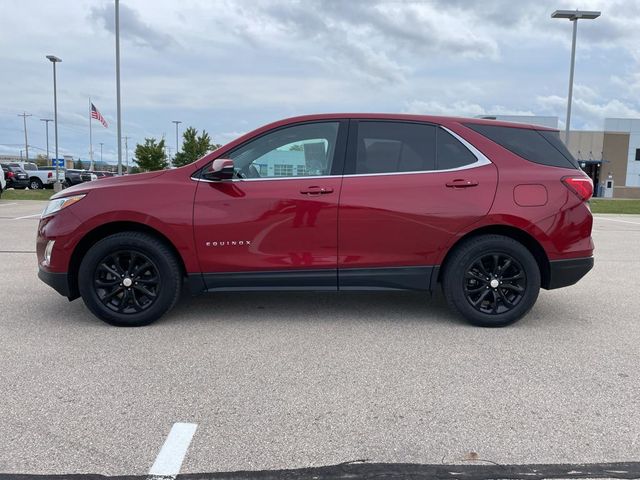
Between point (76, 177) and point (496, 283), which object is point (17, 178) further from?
point (496, 283)

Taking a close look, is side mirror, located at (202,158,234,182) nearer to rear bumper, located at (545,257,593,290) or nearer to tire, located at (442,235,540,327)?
tire, located at (442,235,540,327)

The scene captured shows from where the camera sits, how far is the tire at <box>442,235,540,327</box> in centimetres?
460

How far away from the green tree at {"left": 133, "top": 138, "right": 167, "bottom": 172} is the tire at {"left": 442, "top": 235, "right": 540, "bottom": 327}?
1826 inches

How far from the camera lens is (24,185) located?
1372 inches

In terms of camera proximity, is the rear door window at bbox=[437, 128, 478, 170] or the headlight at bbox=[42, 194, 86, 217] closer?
the headlight at bbox=[42, 194, 86, 217]

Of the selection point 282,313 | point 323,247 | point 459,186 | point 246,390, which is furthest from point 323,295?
A: point 246,390

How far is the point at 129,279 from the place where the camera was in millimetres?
4551

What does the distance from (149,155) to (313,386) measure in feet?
158

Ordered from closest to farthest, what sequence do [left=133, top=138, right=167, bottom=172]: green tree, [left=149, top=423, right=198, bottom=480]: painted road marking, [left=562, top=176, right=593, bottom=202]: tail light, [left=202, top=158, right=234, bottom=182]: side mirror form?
[left=149, top=423, right=198, bottom=480]: painted road marking → [left=202, top=158, right=234, bottom=182]: side mirror → [left=562, top=176, right=593, bottom=202]: tail light → [left=133, top=138, right=167, bottom=172]: green tree

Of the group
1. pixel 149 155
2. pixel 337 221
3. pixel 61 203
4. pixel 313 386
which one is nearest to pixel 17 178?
pixel 149 155

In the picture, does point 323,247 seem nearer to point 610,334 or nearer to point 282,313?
point 282,313

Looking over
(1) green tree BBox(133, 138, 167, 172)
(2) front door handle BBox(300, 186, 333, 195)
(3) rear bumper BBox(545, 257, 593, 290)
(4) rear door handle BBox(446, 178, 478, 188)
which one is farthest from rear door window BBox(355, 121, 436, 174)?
(1) green tree BBox(133, 138, 167, 172)

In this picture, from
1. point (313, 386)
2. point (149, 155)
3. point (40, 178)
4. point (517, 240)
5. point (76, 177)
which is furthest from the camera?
point (149, 155)

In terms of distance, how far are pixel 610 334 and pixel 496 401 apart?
6.37 ft
